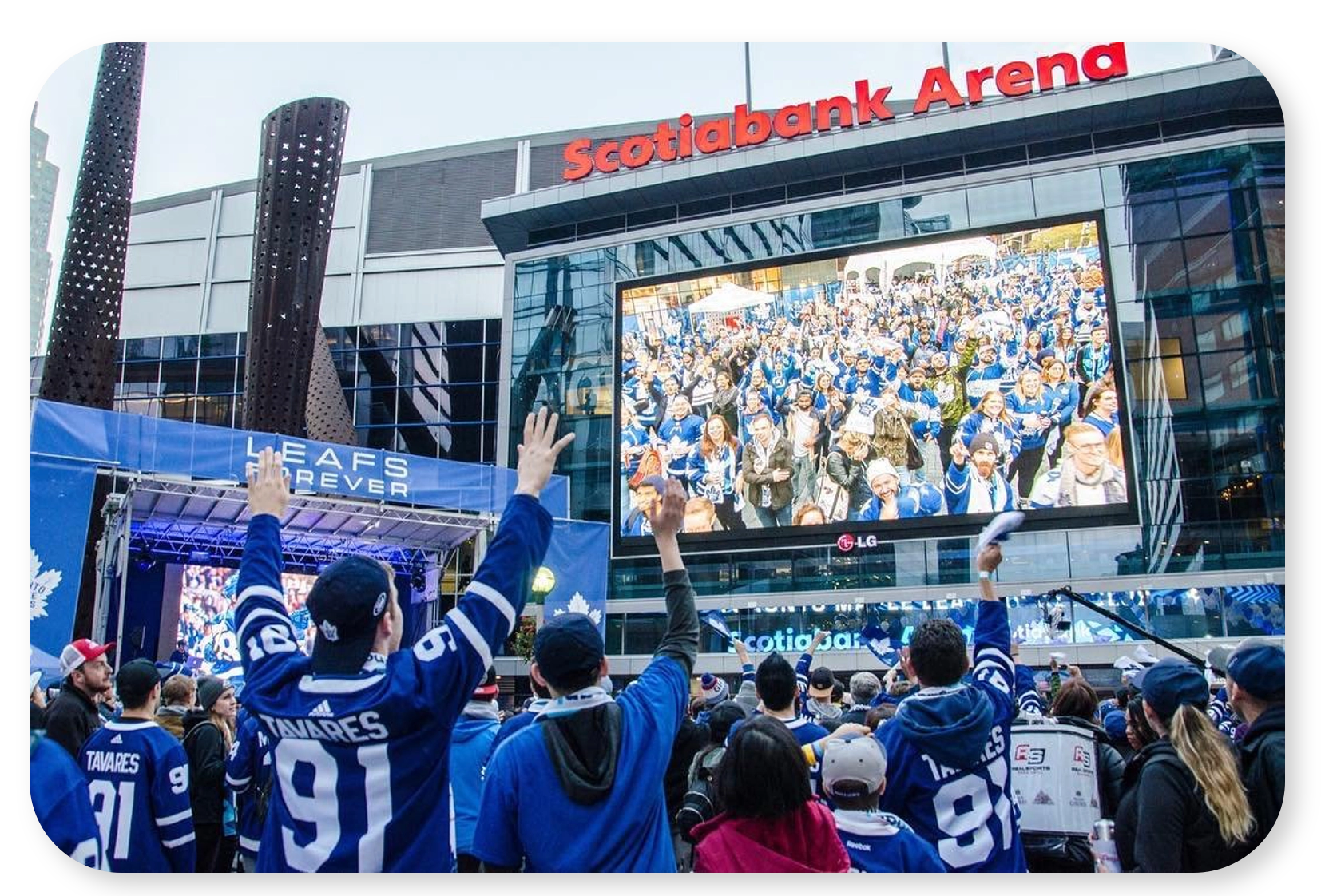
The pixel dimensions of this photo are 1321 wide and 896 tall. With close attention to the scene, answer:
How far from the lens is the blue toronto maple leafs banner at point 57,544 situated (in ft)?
35.4

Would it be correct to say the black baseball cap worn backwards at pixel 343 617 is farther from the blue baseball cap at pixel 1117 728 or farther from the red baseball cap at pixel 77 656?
the blue baseball cap at pixel 1117 728

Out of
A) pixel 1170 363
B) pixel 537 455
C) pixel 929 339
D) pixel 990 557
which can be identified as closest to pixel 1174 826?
pixel 990 557

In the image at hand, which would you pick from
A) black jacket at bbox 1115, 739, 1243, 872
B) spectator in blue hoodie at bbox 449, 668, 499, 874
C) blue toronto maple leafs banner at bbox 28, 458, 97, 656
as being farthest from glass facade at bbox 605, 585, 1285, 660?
spectator in blue hoodie at bbox 449, 668, 499, 874

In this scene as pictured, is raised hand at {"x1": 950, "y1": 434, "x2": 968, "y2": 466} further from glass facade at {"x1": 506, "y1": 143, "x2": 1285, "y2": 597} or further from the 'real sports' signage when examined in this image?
the 'real sports' signage

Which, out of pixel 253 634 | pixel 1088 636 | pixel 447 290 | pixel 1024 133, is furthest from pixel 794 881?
pixel 447 290

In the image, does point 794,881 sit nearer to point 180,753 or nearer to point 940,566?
point 180,753

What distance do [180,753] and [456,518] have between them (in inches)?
570

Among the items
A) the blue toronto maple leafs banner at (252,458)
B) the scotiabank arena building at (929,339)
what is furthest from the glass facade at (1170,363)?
the blue toronto maple leafs banner at (252,458)

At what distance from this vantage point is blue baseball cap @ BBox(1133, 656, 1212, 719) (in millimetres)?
3846

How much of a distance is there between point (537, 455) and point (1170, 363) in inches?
1071

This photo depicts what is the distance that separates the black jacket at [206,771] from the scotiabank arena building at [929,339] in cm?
2061

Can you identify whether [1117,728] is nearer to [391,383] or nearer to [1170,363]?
[1170,363]

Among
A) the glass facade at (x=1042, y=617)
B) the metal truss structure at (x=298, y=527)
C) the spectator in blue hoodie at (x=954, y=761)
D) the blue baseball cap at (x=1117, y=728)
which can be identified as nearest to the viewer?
the spectator in blue hoodie at (x=954, y=761)

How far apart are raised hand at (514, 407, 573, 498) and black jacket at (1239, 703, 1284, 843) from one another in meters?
2.55
